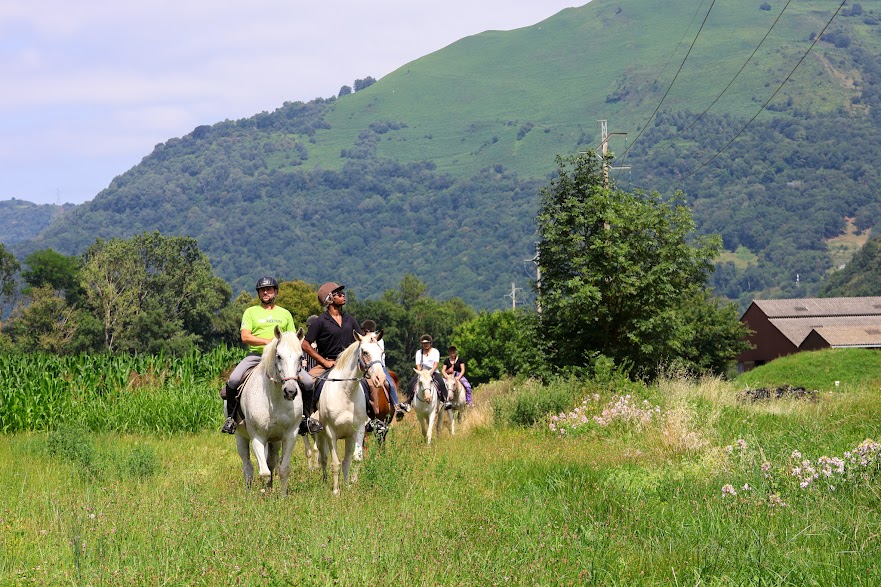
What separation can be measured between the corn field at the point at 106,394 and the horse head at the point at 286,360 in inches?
494

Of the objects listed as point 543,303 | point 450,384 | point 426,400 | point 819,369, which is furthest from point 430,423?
point 819,369

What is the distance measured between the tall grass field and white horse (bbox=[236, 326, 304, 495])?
1.82 ft

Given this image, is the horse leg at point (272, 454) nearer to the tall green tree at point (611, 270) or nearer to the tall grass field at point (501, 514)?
the tall grass field at point (501, 514)

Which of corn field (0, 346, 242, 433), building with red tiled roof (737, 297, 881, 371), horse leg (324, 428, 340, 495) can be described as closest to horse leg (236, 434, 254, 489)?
horse leg (324, 428, 340, 495)

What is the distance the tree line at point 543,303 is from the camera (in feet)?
91.1

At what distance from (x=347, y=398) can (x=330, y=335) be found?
1.12 metres

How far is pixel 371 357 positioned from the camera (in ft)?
38.5

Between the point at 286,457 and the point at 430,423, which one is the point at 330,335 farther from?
the point at 430,423

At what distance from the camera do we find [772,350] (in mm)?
91625

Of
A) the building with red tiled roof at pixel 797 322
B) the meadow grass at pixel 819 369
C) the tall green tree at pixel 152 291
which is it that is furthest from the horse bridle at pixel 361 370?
the tall green tree at pixel 152 291

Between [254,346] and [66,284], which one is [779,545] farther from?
[66,284]

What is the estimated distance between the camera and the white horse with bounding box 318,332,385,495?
1188 cm

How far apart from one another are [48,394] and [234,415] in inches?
525

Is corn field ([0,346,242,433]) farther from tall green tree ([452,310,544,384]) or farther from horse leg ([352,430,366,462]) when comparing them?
tall green tree ([452,310,544,384])
